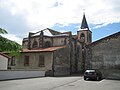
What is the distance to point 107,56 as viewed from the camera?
28.3 metres

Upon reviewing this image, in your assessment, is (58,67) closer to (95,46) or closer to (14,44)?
(95,46)

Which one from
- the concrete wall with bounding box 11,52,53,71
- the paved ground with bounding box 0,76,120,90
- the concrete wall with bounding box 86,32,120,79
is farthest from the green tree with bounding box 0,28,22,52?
the concrete wall with bounding box 86,32,120,79

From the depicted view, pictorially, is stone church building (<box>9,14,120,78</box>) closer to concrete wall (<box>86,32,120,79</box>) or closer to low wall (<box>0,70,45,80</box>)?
concrete wall (<box>86,32,120,79</box>)

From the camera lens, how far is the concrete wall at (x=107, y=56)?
27.5m

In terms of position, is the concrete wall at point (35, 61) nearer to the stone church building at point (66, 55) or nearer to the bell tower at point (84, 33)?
the stone church building at point (66, 55)

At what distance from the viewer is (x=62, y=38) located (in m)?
40.1

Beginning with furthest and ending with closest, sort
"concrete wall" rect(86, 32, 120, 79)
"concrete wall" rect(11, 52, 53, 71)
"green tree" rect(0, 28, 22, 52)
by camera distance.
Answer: "concrete wall" rect(11, 52, 53, 71)
"concrete wall" rect(86, 32, 120, 79)
"green tree" rect(0, 28, 22, 52)

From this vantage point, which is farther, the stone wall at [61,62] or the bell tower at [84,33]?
the bell tower at [84,33]

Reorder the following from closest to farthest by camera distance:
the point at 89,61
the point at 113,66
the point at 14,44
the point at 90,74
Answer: the point at 90,74 → the point at 14,44 → the point at 113,66 → the point at 89,61

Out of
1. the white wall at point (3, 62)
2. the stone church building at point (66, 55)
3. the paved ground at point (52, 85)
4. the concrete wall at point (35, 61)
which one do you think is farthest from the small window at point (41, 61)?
the paved ground at point (52, 85)

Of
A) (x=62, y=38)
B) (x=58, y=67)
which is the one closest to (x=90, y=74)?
(x=58, y=67)

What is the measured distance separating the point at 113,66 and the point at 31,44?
2083 cm

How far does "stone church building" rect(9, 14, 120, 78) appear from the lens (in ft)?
92.4

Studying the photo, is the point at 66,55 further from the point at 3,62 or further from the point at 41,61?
the point at 3,62
